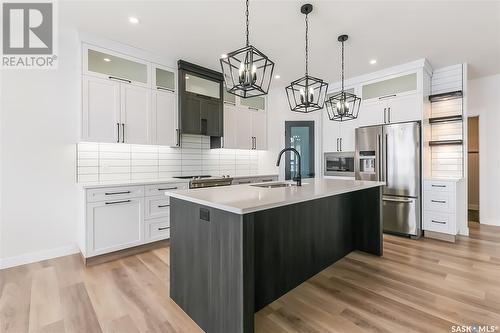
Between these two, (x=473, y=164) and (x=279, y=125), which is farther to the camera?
(x=473, y=164)

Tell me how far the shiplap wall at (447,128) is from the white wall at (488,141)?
1.12m

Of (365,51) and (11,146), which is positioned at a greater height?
(365,51)

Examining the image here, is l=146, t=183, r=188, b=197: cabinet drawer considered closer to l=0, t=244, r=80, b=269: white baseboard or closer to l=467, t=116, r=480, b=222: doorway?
l=0, t=244, r=80, b=269: white baseboard

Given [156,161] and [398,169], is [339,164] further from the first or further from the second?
[156,161]

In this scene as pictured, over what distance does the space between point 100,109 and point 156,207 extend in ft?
4.70

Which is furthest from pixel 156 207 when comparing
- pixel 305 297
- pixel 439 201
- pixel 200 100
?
pixel 439 201

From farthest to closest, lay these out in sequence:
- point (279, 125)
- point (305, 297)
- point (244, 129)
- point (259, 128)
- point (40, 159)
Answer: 1. point (279, 125)
2. point (259, 128)
3. point (244, 129)
4. point (40, 159)
5. point (305, 297)

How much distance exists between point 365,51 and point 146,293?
3998mm

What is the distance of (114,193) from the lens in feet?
9.53

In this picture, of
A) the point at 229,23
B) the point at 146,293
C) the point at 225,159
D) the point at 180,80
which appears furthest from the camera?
the point at 225,159

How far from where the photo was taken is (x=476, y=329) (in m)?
1.69

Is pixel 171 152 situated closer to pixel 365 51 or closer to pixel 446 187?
pixel 365 51

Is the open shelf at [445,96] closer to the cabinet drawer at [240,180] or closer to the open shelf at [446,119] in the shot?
the open shelf at [446,119]

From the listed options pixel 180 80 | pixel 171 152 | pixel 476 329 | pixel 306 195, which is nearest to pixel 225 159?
pixel 171 152
